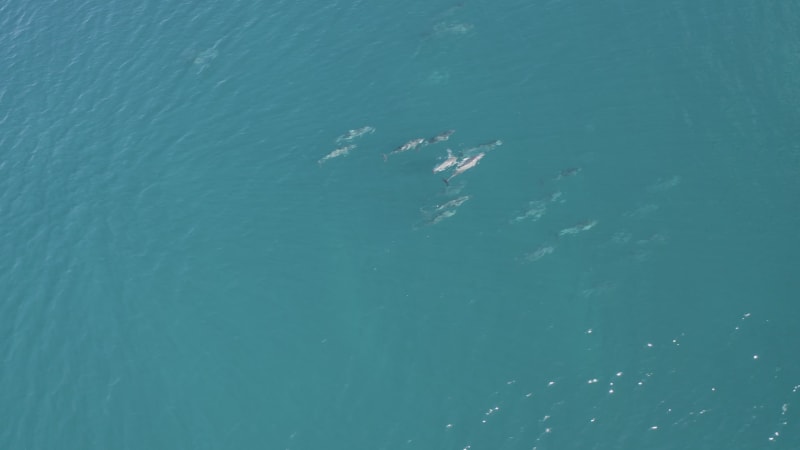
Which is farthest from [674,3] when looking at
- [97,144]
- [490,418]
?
[97,144]

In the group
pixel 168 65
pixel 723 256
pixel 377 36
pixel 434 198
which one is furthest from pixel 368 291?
pixel 168 65

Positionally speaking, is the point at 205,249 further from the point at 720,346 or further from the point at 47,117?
the point at 720,346

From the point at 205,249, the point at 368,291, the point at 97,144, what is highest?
the point at 97,144

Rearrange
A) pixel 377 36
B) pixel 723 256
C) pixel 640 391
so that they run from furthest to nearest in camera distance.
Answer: pixel 377 36 < pixel 723 256 < pixel 640 391

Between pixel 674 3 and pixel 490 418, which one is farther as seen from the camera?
pixel 674 3

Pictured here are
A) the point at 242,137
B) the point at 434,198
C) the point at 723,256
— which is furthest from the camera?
the point at 242,137

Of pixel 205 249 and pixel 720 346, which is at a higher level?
pixel 205 249
